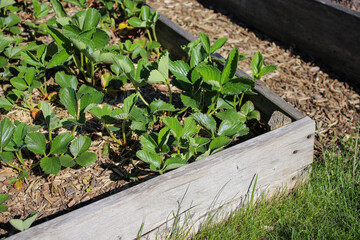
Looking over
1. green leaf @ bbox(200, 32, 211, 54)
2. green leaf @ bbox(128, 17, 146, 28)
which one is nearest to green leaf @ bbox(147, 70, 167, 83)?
green leaf @ bbox(200, 32, 211, 54)

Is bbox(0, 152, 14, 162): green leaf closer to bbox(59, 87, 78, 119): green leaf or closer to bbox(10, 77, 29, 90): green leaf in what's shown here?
bbox(59, 87, 78, 119): green leaf

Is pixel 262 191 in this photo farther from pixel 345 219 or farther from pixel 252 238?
pixel 345 219

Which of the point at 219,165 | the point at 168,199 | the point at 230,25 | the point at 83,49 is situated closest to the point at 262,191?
the point at 219,165

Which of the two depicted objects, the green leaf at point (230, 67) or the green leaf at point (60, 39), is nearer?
the green leaf at point (230, 67)

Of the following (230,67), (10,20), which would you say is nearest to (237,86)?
(230,67)

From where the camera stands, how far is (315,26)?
2873mm

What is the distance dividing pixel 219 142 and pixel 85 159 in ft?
2.05

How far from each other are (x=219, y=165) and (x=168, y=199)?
267mm

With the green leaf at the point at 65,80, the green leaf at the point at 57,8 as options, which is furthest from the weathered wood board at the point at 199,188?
the green leaf at the point at 57,8

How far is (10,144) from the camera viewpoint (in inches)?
68.0

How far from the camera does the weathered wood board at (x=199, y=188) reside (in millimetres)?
1447

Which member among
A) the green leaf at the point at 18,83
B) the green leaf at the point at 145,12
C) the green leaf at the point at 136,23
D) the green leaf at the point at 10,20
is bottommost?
the green leaf at the point at 18,83

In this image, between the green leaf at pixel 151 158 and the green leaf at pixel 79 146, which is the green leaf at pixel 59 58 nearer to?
the green leaf at pixel 79 146

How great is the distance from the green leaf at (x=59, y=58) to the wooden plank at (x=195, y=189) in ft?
3.22
